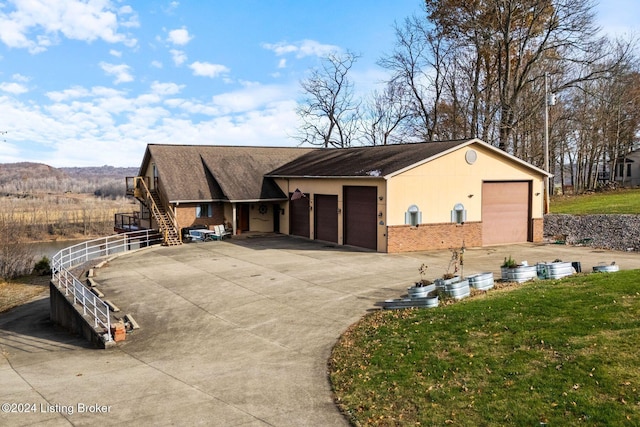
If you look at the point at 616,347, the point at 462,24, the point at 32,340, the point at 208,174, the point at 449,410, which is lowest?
the point at 32,340

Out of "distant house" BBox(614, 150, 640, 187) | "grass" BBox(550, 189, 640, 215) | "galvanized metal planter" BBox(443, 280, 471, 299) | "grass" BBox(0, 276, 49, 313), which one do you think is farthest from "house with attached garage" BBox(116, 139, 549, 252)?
"distant house" BBox(614, 150, 640, 187)

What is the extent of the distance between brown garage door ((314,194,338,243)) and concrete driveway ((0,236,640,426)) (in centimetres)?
331

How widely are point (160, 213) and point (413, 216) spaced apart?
594 inches

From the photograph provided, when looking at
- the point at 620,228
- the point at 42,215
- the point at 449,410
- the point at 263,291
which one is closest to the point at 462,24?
the point at 620,228

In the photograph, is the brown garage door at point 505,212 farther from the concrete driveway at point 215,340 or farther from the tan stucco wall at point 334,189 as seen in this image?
the tan stucco wall at point 334,189

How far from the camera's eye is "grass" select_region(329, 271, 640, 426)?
7.41 metres

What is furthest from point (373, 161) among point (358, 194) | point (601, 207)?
point (601, 207)

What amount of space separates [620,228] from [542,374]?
2143 cm

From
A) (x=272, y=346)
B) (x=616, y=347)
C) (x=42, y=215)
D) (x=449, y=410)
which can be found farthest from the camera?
(x=42, y=215)

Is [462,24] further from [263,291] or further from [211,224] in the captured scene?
[263,291]

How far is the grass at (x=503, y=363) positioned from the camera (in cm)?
741

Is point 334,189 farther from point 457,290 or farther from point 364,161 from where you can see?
point 457,290

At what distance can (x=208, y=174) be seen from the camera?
32875mm

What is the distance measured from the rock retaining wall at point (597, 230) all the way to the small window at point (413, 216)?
8.22m
